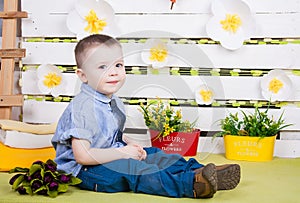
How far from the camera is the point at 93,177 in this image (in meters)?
1.75

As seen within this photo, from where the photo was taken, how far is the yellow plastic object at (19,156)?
2090mm

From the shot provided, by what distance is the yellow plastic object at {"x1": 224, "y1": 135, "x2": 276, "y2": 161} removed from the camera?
2258 millimetres

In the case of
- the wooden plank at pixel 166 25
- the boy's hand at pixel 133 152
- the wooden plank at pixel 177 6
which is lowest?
the boy's hand at pixel 133 152

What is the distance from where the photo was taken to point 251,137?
225 centimetres

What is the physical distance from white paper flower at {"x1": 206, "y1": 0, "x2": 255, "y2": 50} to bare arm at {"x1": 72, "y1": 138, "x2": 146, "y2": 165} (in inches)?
33.2

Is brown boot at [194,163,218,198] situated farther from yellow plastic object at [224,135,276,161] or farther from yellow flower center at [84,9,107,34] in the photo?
yellow flower center at [84,9,107,34]

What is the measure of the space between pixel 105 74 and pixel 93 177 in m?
0.33

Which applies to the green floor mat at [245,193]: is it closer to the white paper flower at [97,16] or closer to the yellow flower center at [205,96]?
the yellow flower center at [205,96]

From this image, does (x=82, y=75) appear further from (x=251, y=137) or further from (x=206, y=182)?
(x=251, y=137)

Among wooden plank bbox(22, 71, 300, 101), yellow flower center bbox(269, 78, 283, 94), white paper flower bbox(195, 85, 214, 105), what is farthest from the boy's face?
yellow flower center bbox(269, 78, 283, 94)

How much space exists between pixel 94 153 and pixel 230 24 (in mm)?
966

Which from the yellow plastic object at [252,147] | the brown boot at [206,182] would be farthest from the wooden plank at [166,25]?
the brown boot at [206,182]

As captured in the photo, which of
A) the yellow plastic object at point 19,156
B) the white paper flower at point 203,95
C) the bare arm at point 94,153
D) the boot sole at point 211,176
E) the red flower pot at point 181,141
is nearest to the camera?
the boot sole at point 211,176

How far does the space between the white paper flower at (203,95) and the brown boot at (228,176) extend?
67 cm
